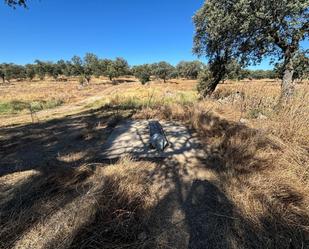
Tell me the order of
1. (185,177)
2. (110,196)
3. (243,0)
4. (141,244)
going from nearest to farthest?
(141,244), (110,196), (185,177), (243,0)

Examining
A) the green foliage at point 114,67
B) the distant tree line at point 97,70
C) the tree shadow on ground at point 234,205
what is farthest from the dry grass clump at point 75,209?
the green foliage at point 114,67

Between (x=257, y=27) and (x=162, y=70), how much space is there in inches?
2295

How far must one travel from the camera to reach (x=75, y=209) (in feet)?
6.08

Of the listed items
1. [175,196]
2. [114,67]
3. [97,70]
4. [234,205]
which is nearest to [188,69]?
[114,67]

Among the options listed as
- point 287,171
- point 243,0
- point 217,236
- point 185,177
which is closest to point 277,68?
point 243,0

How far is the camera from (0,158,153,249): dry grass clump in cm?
160

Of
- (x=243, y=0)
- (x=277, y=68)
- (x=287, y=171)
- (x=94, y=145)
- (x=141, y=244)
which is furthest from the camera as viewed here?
(x=277, y=68)

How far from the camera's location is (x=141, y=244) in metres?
1.72

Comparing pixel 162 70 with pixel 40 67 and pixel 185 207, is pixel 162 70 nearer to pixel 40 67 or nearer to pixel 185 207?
pixel 40 67

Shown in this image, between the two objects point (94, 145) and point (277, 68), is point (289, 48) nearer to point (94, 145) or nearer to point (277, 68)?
point (277, 68)

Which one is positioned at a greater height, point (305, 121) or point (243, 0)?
point (243, 0)

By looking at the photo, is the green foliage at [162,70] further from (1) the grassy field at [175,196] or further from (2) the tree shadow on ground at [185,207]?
(2) the tree shadow on ground at [185,207]

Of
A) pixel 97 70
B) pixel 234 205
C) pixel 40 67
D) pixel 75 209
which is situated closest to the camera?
pixel 75 209

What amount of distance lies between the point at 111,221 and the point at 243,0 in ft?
31.7
